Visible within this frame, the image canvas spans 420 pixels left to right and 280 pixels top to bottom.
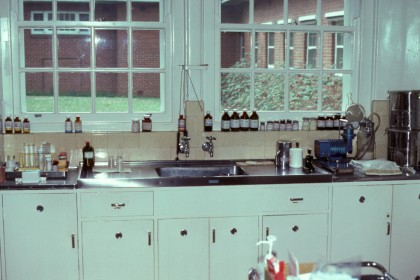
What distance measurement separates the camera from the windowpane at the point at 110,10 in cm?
486

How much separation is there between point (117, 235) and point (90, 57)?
5.50 ft

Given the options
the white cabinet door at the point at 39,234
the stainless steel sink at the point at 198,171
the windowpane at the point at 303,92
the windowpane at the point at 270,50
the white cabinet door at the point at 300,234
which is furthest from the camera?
the windowpane at the point at 303,92

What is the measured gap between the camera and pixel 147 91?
197 inches

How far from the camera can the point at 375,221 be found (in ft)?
14.5

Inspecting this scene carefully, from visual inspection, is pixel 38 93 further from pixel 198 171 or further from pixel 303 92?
pixel 303 92

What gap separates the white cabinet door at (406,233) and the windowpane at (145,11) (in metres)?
2.55

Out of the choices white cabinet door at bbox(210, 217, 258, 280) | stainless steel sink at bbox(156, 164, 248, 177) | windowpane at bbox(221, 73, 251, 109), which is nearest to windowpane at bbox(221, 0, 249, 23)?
windowpane at bbox(221, 73, 251, 109)

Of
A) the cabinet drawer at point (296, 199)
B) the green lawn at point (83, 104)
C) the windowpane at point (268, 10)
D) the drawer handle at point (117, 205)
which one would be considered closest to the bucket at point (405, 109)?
the cabinet drawer at point (296, 199)

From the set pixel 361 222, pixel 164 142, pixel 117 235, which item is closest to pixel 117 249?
pixel 117 235

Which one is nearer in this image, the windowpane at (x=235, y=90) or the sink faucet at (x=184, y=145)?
the sink faucet at (x=184, y=145)

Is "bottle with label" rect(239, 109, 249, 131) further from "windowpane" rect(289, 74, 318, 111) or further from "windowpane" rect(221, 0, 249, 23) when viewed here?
"windowpane" rect(221, 0, 249, 23)

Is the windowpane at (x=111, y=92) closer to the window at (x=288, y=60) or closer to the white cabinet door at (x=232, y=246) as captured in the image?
the window at (x=288, y=60)

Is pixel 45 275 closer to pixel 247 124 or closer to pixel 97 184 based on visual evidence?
pixel 97 184

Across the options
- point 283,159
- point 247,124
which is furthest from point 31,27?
point 283,159
